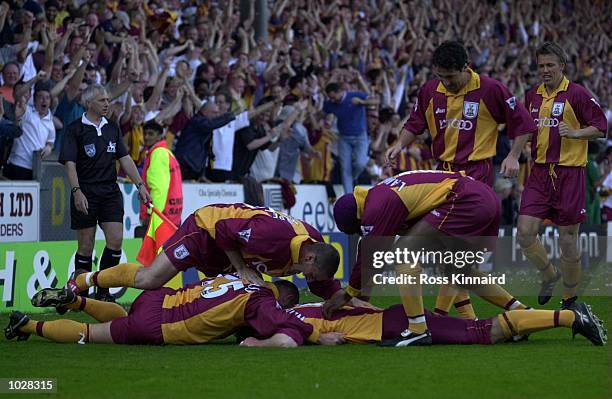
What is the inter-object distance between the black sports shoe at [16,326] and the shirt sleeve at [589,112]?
5977 mm

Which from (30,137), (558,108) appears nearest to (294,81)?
(30,137)

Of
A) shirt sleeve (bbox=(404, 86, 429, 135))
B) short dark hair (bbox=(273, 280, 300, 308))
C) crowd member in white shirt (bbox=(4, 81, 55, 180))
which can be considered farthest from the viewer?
crowd member in white shirt (bbox=(4, 81, 55, 180))

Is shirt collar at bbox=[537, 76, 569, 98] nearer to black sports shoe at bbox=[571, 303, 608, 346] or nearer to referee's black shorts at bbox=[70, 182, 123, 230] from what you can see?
black sports shoe at bbox=[571, 303, 608, 346]

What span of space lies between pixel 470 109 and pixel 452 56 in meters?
0.64

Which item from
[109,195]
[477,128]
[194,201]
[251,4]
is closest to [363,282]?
[477,128]

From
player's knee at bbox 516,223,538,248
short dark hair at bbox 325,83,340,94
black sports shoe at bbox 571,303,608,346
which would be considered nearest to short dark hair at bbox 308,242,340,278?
black sports shoe at bbox 571,303,608,346

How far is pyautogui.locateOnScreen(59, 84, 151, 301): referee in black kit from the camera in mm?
12430

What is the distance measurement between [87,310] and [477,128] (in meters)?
3.77

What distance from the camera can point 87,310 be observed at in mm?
9539

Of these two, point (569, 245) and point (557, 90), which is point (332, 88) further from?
point (569, 245)

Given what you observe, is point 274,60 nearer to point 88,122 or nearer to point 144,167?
point 144,167

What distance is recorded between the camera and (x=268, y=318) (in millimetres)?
8688

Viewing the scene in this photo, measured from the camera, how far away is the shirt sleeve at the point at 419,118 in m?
10.7

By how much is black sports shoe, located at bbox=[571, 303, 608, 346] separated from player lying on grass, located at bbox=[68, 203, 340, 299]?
6.10 feet
